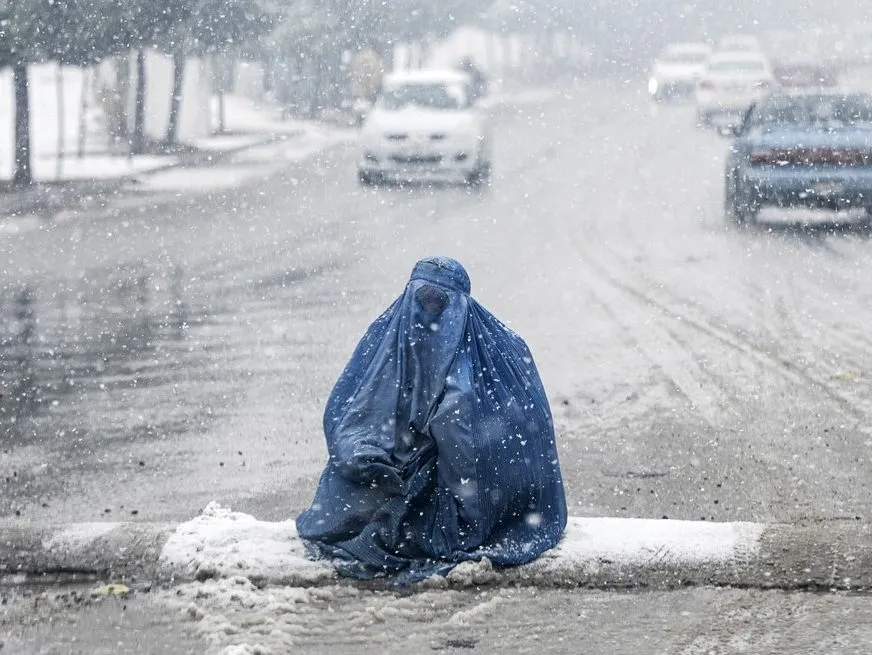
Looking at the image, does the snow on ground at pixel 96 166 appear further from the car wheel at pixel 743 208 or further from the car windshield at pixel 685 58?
the car windshield at pixel 685 58

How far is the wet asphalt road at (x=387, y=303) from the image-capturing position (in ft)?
23.3

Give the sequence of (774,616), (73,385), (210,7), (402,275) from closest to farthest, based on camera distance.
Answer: (774,616)
(73,385)
(402,275)
(210,7)

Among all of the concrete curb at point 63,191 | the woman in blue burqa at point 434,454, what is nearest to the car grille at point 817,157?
the concrete curb at point 63,191

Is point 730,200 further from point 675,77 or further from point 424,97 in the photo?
point 675,77

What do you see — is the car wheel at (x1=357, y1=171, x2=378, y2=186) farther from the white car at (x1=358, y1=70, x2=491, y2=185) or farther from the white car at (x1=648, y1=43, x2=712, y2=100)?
the white car at (x1=648, y1=43, x2=712, y2=100)

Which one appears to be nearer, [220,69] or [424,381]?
[424,381]

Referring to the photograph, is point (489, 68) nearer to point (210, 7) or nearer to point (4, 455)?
point (210, 7)

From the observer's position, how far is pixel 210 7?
82.0 feet

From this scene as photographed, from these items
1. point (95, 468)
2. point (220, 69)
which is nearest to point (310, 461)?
point (95, 468)

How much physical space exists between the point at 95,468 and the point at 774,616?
3.64m

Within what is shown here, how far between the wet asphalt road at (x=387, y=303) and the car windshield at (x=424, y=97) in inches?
81.4

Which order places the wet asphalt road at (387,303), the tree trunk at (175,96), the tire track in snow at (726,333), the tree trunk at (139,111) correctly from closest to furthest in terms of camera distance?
1. the wet asphalt road at (387,303)
2. the tire track in snow at (726,333)
3. the tree trunk at (139,111)
4. the tree trunk at (175,96)

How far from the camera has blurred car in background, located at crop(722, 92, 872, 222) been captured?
15852 millimetres

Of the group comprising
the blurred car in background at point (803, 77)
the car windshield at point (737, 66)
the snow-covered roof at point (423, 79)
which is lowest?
the blurred car in background at point (803, 77)
